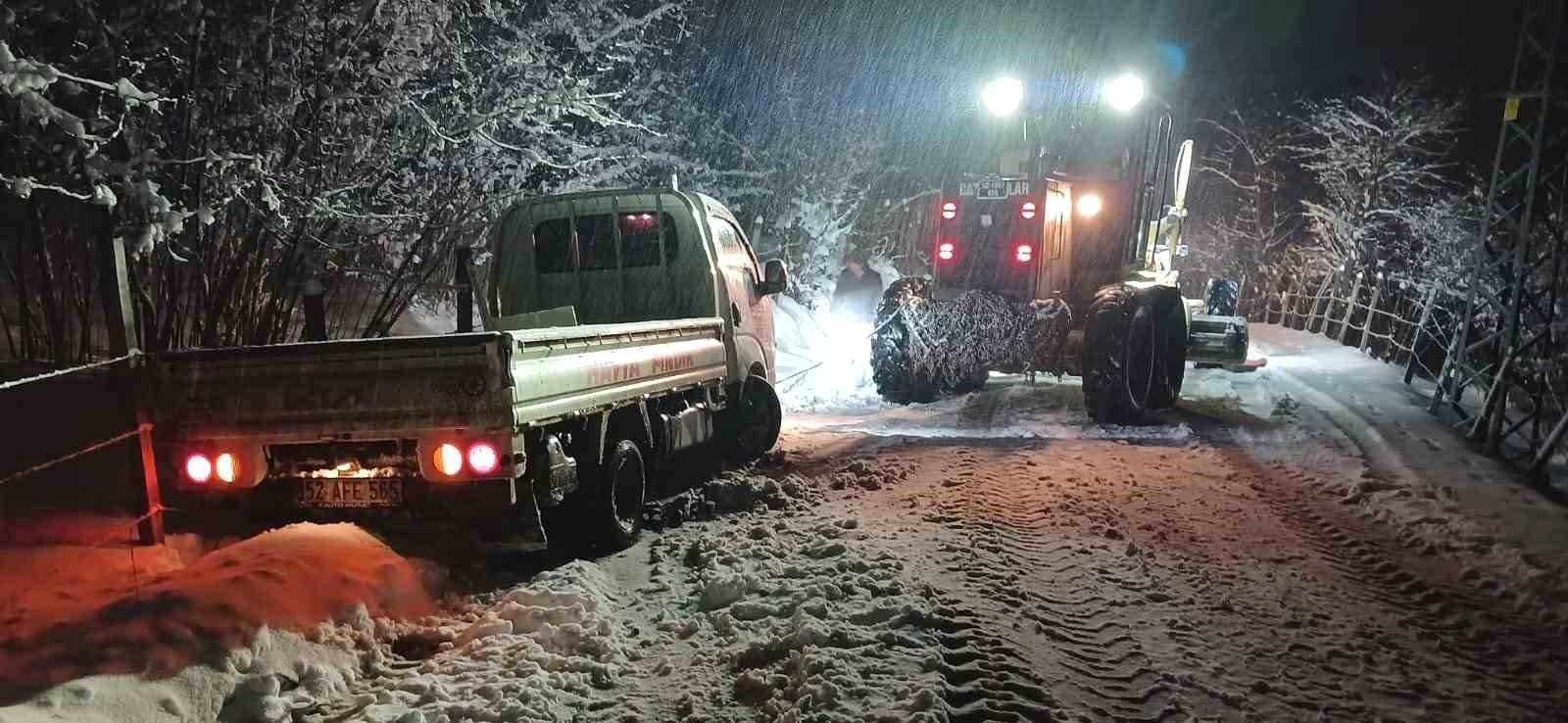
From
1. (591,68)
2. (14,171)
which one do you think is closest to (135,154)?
(14,171)

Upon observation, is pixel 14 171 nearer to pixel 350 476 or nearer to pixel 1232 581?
pixel 350 476

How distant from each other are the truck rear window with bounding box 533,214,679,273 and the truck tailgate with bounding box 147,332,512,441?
11.6 feet

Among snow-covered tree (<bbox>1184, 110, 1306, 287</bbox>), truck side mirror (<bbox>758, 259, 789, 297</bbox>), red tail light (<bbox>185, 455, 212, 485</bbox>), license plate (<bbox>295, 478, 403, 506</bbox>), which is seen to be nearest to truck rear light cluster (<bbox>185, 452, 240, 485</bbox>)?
red tail light (<bbox>185, 455, 212, 485</bbox>)

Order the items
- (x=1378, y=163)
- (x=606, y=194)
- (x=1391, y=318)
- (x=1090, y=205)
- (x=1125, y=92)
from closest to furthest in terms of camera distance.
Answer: (x=606, y=194) < (x=1125, y=92) < (x=1090, y=205) < (x=1391, y=318) < (x=1378, y=163)

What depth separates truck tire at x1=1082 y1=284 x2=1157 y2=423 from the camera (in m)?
9.78

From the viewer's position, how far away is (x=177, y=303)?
7.31 meters

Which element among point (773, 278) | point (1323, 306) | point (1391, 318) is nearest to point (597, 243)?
point (773, 278)

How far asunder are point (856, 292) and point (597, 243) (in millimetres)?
18271

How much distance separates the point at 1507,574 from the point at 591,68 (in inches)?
502

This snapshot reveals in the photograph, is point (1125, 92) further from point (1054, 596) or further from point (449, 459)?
point (449, 459)

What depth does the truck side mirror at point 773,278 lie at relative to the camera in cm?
894

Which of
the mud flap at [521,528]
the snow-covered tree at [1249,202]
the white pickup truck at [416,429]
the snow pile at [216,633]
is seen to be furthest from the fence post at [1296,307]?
the snow pile at [216,633]

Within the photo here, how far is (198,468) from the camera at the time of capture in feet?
16.6

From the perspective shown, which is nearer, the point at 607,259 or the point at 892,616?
the point at 892,616
